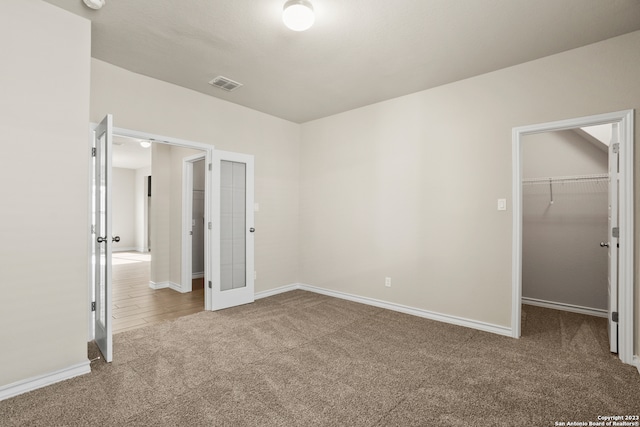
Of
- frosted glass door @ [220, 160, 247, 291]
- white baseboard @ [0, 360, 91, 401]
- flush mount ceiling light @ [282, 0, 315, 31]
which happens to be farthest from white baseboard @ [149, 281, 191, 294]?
flush mount ceiling light @ [282, 0, 315, 31]

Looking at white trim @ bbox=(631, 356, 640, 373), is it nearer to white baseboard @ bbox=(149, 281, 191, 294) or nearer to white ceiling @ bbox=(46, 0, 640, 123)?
white ceiling @ bbox=(46, 0, 640, 123)

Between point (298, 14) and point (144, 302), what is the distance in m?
4.02

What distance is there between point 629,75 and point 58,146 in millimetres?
4450

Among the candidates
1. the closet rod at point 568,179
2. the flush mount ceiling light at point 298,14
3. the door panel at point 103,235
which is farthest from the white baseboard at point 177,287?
the closet rod at point 568,179

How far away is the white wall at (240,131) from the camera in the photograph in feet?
10.3

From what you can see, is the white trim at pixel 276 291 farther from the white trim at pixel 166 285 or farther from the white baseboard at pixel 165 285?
the white baseboard at pixel 165 285

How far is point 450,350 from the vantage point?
273cm

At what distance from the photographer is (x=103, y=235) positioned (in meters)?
2.58

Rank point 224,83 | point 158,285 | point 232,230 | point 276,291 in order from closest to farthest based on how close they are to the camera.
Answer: point 224,83 < point 232,230 < point 276,291 < point 158,285

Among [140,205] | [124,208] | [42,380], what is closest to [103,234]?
[42,380]

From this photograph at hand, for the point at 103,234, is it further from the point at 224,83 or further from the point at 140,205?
the point at 140,205

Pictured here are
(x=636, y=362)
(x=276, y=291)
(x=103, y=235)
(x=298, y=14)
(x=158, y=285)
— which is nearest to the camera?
(x=298, y=14)

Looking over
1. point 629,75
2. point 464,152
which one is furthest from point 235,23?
point 629,75

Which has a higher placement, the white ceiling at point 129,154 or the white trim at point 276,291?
the white ceiling at point 129,154
